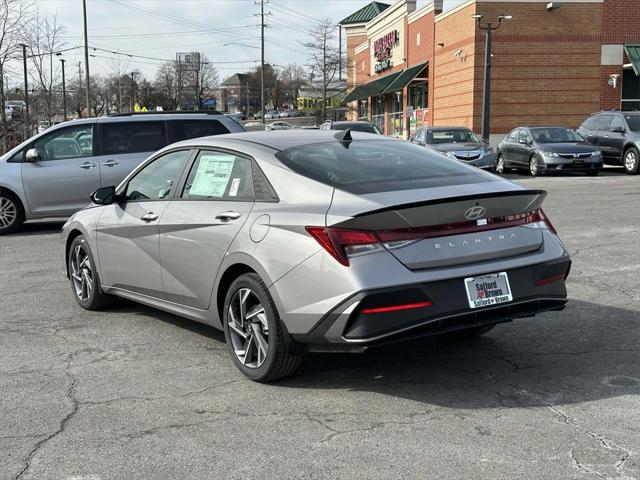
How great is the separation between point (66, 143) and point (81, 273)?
20.5 feet

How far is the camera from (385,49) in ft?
159

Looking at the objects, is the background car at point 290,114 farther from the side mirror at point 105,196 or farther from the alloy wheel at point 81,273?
the side mirror at point 105,196

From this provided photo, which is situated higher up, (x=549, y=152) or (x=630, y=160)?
(x=549, y=152)

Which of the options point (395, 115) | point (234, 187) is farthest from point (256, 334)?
point (395, 115)

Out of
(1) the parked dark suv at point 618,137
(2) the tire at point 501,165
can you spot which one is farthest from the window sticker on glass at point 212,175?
(2) the tire at point 501,165

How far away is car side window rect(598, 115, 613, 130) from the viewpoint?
72.1 feet

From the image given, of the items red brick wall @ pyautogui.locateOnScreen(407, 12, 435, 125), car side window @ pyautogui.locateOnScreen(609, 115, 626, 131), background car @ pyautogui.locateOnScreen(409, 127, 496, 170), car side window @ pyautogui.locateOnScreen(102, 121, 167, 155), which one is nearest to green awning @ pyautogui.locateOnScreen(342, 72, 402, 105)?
red brick wall @ pyautogui.locateOnScreen(407, 12, 435, 125)

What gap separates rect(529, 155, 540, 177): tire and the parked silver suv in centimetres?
1141

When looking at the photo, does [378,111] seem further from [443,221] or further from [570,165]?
[443,221]

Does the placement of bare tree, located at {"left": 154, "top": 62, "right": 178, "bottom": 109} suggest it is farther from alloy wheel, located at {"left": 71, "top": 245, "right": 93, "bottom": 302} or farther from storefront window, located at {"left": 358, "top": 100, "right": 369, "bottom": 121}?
alloy wheel, located at {"left": 71, "top": 245, "right": 93, "bottom": 302}

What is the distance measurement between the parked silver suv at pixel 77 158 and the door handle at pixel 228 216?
7.69 m

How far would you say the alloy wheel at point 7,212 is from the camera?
495 inches

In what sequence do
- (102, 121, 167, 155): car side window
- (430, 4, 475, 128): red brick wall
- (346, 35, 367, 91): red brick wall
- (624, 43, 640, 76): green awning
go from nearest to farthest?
(102, 121, 167, 155): car side window, (624, 43, 640, 76): green awning, (430, 4, 475, 128): red brick wall, (346, 35, 367, 91): red brick wall

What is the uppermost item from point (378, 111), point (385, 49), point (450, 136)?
point (385, 49)
